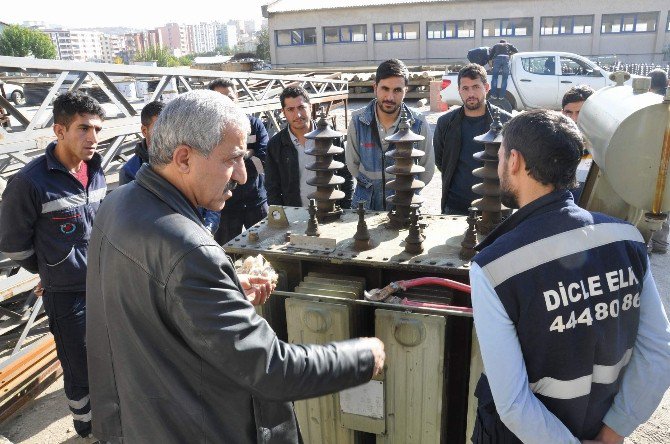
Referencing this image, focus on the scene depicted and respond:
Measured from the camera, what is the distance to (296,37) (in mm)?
30594

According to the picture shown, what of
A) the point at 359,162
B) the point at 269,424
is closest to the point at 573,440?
the point at 269,424

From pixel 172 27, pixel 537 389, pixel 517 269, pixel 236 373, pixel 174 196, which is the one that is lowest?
pixel 537 389

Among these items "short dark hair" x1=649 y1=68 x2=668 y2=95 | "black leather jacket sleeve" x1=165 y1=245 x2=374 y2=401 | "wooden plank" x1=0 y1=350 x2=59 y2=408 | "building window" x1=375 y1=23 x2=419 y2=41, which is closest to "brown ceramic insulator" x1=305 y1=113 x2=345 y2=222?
"black leather jacket sleeve" x1=165 y1=245 x2=374 y2=401

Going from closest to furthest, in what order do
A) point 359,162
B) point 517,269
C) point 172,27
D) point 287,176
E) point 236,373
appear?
point 236,373 → point 517,269 → point 359,162 → point 287,176 → point 172,27

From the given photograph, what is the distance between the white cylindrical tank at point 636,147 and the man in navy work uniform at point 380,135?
1481 millimetres

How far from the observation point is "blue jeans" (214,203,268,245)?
4207 millimetres

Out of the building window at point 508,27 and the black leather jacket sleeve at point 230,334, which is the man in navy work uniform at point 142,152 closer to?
the black leather jacket sleeve at point 230,334

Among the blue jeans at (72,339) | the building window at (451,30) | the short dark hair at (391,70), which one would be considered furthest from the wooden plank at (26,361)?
the building window at (451,30)

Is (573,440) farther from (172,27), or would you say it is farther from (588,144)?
(172,27)

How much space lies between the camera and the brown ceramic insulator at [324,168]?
270 centimetres

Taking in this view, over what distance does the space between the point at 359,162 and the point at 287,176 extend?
0.67 metres

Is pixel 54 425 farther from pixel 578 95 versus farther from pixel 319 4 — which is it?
pixel 319 4

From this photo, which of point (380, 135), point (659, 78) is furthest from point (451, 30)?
point (380, 135)

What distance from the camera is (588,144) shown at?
232 centimetres
